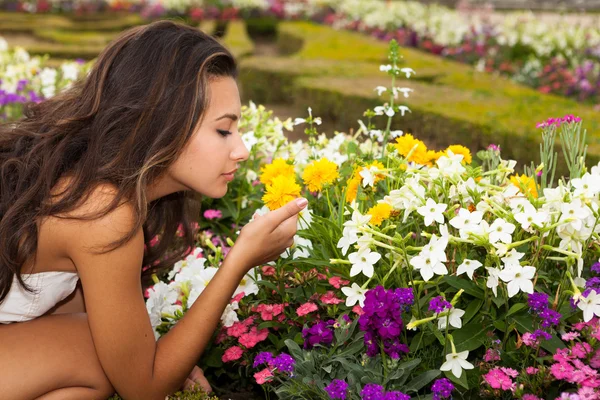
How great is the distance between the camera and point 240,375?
2545 millimetres

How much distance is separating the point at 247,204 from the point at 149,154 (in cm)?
125

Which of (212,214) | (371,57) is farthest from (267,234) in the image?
(371,57)

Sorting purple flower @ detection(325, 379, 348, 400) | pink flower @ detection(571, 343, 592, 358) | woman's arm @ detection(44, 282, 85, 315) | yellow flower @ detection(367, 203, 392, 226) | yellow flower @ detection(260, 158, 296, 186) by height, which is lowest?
woman's arm @ detection(44, 282, 85, 315)

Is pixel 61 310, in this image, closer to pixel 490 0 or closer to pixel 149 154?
pixel 149 154

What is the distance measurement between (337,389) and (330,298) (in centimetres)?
35

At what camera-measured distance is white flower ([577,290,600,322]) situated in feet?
6.74

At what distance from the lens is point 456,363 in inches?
81.2

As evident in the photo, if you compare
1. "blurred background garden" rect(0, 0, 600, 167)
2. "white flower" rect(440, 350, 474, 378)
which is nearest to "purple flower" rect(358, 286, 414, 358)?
"white flower" rect(440, 350, 474, 378)

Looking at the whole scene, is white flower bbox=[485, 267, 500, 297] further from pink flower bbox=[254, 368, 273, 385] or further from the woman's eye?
the woman's eye

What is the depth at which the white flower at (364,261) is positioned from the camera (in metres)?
2.10

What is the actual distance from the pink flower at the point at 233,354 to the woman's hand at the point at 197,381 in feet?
0.39

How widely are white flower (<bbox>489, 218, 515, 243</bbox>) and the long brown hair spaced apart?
2.93 ft

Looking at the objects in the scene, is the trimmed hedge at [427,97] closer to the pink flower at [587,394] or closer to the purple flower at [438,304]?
the purple flower at [438,304]

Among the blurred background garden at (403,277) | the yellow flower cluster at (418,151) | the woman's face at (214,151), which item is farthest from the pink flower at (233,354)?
the yellow flower cluster at (418,151)
